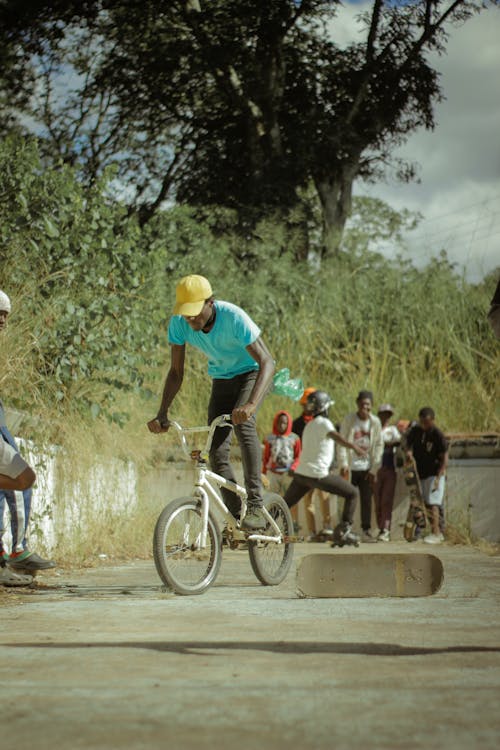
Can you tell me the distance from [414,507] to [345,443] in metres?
1.45

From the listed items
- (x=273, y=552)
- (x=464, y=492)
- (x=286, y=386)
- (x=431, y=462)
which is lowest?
(x=273, y=552)

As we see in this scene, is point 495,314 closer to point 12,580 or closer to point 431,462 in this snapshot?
point 12,580

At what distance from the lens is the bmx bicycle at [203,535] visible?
728 cm

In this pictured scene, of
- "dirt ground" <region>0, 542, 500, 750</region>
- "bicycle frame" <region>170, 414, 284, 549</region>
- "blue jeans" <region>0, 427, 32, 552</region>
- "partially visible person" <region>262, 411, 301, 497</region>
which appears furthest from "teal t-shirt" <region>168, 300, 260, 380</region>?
"partially visible person" <region>262, 411, 301, 497</region>

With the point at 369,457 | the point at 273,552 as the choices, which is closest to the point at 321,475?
the point at 369,457

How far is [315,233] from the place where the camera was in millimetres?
29531

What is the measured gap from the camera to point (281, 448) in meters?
14.5

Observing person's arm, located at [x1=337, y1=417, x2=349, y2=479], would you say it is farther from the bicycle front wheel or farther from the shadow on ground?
the shadow on ground

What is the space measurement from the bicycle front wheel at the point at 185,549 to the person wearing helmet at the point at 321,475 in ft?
16.2

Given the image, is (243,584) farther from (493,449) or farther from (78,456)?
(493,449)

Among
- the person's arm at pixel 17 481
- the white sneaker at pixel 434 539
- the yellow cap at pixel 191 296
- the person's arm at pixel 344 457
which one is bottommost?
the white sneaker at pixel 434 539

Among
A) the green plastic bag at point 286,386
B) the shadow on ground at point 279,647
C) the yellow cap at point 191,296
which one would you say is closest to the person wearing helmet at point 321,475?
the green plastic bag at point 286,386

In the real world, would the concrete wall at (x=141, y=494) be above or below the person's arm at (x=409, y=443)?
below

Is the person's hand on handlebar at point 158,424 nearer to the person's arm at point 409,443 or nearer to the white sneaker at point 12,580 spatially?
the white sneaker at point 12,580
